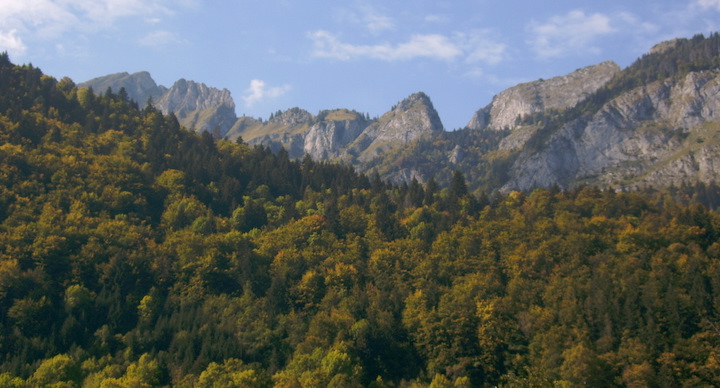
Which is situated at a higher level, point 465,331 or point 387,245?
point 387,245

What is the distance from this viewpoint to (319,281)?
4392 inches

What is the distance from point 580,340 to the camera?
87688 millimetres

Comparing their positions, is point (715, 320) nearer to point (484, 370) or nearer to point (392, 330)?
point (484, 370)

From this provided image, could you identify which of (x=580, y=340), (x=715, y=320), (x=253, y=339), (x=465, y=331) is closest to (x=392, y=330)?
(x=465, y=331)

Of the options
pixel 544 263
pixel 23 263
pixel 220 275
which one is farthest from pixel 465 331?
pixel 23 263

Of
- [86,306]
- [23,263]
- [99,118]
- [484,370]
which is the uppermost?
[99,118]

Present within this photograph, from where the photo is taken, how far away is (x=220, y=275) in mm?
112250

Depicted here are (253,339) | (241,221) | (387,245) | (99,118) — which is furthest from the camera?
(99,118)

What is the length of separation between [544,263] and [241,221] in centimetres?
6481

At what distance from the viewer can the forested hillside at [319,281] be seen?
85.0m

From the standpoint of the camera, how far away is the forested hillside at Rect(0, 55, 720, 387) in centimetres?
8500

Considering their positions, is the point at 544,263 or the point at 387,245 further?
the point at 387,245

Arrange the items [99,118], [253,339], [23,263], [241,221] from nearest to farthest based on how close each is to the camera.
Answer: [253,339]
[23,263]
[241,221]
[99,118]

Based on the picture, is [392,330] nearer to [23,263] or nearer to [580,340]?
[580,340]
